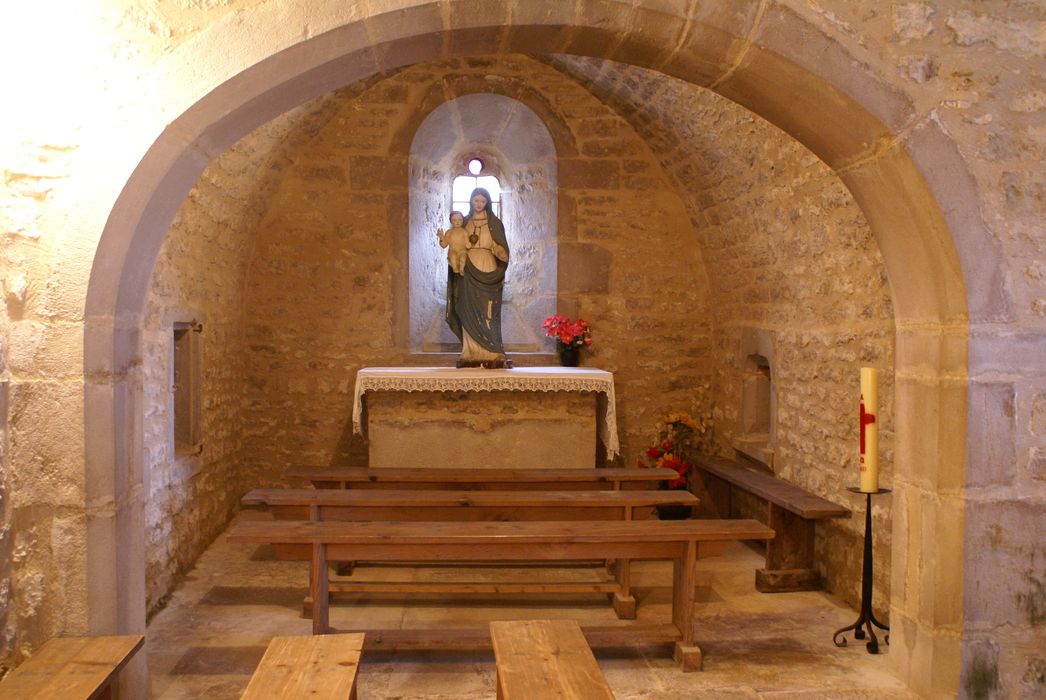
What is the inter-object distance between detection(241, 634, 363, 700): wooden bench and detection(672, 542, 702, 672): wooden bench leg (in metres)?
1.84

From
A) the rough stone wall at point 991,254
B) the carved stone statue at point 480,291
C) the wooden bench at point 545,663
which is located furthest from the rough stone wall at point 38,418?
the carved stone statue at point 480,291

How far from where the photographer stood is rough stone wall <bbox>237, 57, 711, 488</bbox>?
25.0 feet

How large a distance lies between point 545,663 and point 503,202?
6.27 meters

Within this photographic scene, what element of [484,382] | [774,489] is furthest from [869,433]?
[484,382]

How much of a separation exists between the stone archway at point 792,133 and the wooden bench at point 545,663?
1.57 m

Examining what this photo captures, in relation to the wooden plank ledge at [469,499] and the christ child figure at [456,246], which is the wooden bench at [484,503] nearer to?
the wooden plank ledge at [469,499]

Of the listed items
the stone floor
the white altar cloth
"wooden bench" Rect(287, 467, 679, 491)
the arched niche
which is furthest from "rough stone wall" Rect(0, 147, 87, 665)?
the arched niche

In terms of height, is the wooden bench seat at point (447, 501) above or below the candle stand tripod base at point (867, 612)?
above

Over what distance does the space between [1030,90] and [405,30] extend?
8.23 feet

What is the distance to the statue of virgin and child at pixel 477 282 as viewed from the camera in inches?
280

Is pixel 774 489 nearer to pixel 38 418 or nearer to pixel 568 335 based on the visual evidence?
pixel 568 335

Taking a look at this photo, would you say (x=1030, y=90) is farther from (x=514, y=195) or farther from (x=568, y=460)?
(x=514, y=195)

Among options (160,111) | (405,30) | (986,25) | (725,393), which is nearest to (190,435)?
(160,111)

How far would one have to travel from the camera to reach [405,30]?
319 cm
